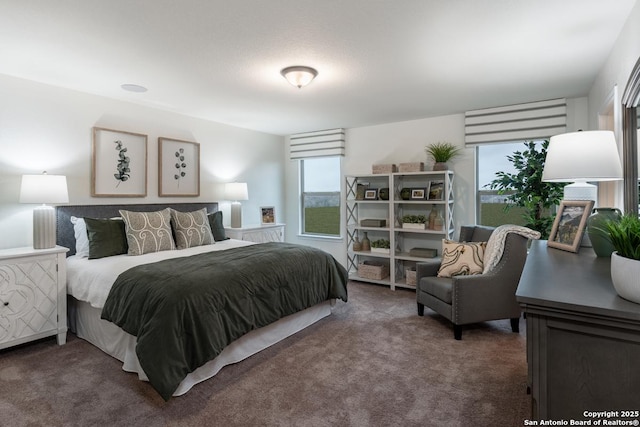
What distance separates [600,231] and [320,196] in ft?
14.6

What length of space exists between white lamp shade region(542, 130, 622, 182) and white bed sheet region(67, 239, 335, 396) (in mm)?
2404

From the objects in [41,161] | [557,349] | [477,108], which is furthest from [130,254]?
[477,108]

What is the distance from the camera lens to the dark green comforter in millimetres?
2104

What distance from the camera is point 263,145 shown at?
18.9 feet

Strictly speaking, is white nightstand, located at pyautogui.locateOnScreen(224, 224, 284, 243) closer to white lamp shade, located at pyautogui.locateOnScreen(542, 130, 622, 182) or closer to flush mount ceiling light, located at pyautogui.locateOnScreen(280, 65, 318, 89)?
flush mount ceiling light, located at pyautogui.locateOnScreen(280, 65, 318, 89)

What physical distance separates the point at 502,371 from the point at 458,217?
2.54 meters

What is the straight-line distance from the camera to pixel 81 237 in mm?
3332

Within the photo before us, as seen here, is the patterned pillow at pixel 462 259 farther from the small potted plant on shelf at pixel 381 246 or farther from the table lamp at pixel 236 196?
the table lamp at pixel 236 196

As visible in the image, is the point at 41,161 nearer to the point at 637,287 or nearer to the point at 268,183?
the point at 268,183

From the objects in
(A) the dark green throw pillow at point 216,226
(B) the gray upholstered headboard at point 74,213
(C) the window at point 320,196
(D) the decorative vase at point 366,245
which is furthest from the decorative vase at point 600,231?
(B) the gray upholstered headboard at point 74,213

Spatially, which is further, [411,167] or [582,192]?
[411,167]

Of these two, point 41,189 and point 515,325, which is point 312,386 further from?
point 41,189

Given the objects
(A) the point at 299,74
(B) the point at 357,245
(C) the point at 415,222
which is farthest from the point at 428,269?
(A) the point at 299,74

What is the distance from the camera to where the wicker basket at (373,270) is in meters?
4.86
